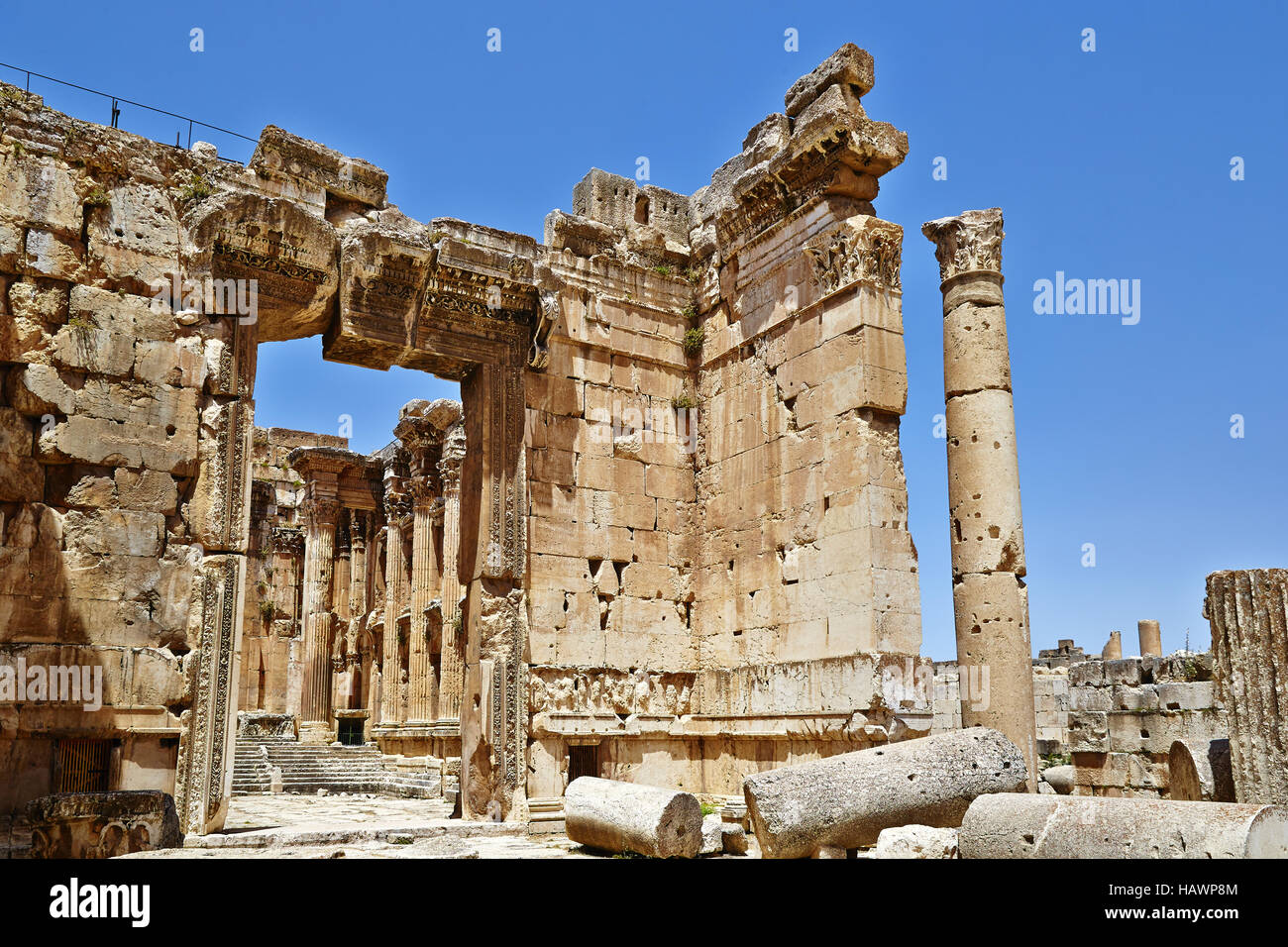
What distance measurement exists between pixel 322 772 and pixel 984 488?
14081mm

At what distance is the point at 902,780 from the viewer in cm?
810

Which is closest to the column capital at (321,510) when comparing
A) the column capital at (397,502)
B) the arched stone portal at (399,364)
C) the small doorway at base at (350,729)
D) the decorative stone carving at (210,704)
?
the column capital at (397,502)

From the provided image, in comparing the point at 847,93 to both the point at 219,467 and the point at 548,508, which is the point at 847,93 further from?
the point at 219,467

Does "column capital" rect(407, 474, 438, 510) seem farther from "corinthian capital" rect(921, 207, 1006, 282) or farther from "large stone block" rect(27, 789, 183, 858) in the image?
"large stone block" rect(27, 789, 183, 858)

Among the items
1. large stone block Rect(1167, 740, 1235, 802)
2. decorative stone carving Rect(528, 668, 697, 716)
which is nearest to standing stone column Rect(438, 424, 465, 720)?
decorative stone carving Rect(528, 668, 697, 716)

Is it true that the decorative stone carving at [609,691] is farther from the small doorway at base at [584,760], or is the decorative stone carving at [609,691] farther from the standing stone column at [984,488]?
the standing stone column at [984,488]

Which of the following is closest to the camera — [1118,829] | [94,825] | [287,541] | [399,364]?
[1118,829]

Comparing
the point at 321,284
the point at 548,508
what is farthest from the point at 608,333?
the point at 321,284

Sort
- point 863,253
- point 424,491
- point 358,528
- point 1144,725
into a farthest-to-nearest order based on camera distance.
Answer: point 358,528
point 424,491
point 1144,725
point 863,253

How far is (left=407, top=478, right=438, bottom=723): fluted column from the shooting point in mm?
21906

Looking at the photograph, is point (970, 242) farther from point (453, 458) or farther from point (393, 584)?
point (393, 584)

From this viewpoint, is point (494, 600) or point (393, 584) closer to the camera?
point (494, 600)

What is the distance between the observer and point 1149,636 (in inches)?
1162

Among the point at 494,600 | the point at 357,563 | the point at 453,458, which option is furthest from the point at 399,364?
the point at 357,563
